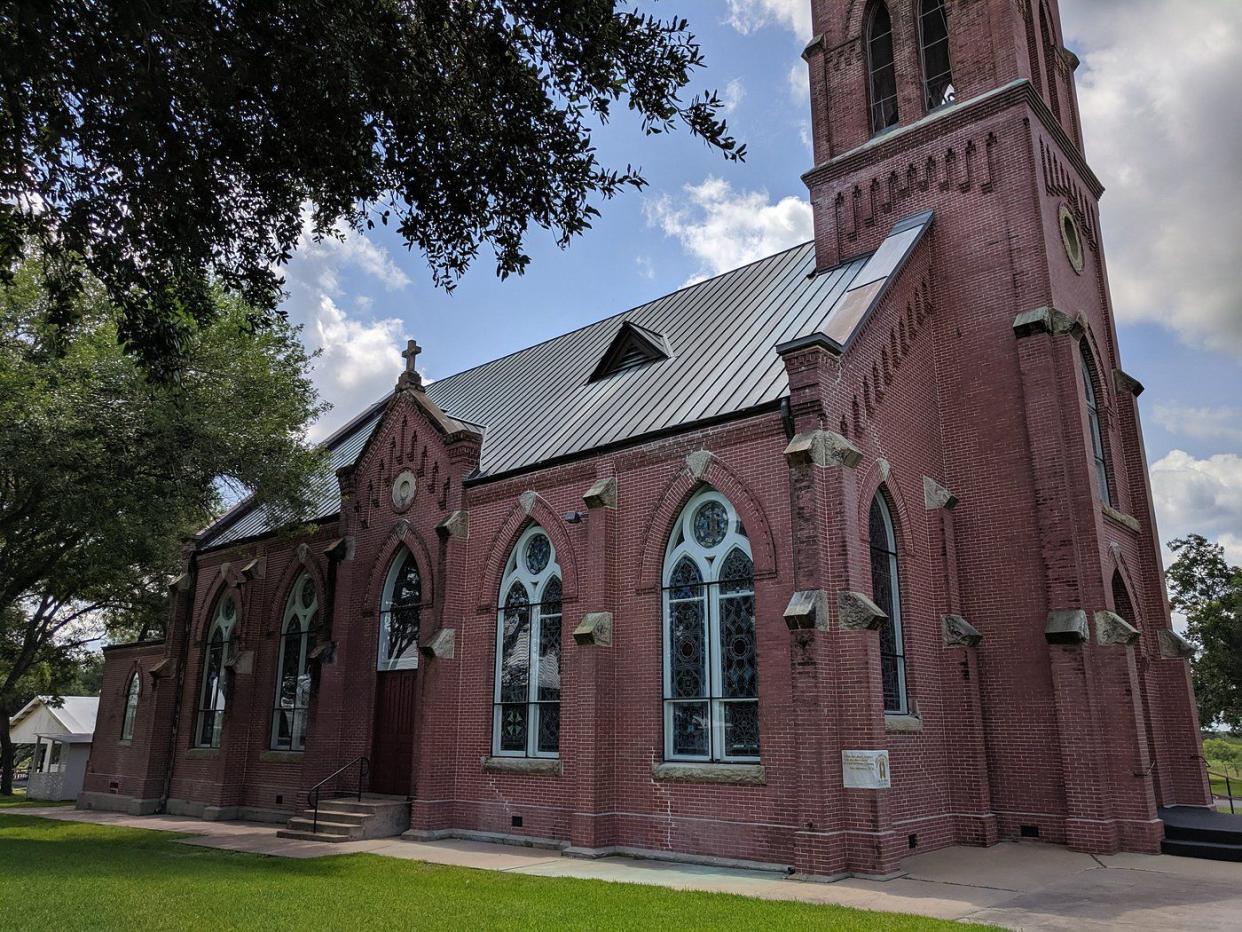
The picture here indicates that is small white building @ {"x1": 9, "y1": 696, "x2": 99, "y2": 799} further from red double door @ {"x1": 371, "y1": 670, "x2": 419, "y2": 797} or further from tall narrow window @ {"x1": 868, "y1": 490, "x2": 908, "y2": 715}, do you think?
tall narrow window @ {"x1": 868, "y1": 490, "x2": 908, "y2": 715}

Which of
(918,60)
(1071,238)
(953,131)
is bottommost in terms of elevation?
(1071,238)

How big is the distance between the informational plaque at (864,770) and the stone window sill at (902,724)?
937 millimetres

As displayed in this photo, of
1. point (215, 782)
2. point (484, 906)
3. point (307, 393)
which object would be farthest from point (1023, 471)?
point (215, 782)

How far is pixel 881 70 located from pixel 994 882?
53.3ft

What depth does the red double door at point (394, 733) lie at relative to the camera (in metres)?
17.4

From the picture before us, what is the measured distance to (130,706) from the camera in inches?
1028

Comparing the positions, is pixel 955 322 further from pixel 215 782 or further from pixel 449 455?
pixel 215 782

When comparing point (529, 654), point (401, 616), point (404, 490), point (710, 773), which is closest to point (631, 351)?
point (404, 490)

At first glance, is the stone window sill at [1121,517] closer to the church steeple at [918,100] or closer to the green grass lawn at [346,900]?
the church steeple at [918,100]

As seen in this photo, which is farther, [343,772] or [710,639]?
[343,772]

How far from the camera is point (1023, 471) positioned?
48.4 feet

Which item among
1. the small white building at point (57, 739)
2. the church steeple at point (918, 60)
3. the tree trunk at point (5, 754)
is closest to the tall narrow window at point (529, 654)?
the church steeple at point (918, 60)

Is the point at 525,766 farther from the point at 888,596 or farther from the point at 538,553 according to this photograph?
the point at 888,596

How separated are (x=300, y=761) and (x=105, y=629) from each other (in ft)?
71.7
